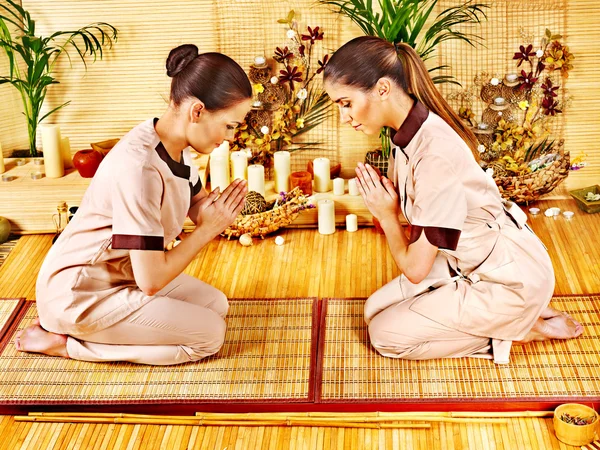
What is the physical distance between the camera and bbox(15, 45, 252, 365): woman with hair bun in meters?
3.08

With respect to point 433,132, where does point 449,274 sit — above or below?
below

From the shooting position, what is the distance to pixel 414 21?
473cm

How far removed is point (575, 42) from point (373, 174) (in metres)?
2.08

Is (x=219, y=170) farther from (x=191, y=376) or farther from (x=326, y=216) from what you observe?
(x=191, y=376)

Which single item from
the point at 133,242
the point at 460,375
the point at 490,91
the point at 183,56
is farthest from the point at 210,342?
the point at 490,91

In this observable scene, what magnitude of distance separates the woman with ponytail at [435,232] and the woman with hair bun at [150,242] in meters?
0.45

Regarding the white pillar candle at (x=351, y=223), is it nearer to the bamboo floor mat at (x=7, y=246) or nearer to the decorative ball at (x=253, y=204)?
the decorative ball at (x=253, y=204)

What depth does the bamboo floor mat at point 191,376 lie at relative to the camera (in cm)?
334

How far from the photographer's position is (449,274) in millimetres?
3521

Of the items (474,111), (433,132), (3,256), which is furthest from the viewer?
(474,111)

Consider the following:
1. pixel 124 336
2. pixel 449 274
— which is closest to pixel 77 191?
pixel 124 336

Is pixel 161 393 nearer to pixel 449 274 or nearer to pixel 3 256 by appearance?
pixel 449 274

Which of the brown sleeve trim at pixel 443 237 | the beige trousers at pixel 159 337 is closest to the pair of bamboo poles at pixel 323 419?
the beige trousers at pixel 159 337

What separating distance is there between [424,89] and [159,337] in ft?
4.39
